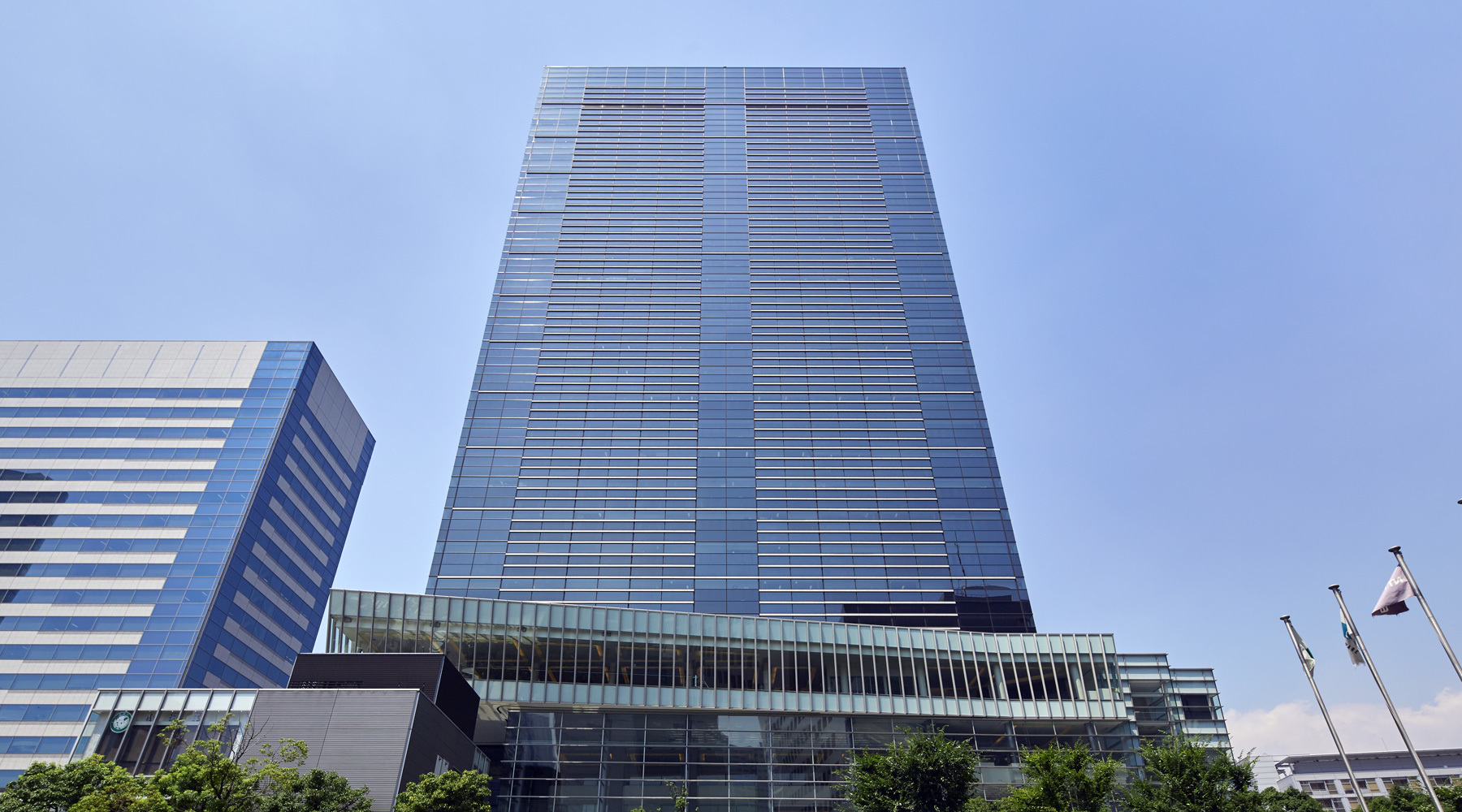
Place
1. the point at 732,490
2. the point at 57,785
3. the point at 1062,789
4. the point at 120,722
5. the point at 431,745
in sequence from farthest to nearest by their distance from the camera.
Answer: the point at 732,490
the point at 431,745
the point at 120,722
the point at 1062,789
the point at 57,785

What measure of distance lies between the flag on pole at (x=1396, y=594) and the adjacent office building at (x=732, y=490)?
115 ft

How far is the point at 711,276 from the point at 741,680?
7645 cm

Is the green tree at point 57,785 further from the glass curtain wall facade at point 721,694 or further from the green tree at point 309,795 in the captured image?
the glass curtain wall facade at point 721,694

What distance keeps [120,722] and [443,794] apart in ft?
66.6

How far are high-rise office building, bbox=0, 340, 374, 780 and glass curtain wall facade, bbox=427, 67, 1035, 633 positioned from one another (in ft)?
78.3

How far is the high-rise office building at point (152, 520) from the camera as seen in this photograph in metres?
89.0

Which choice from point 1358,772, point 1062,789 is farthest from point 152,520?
point 1358,772

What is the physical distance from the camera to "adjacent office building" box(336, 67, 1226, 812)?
62938mm

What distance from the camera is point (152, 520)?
98.3 m

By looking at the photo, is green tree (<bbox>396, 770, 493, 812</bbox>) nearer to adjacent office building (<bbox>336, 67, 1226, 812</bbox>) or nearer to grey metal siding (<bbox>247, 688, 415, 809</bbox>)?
grey metal siding (<bbox>247, 688, 415, 809</bbox>)

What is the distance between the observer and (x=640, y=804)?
5947cm

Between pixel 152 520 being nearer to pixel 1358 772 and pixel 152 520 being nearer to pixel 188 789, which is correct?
pixel 188 789

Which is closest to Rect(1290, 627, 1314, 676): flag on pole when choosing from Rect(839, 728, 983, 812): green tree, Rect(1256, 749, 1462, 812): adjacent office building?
Rect(839, 728, 983, 812): green tree

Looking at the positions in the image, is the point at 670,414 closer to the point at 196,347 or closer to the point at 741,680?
the point at 741,680
